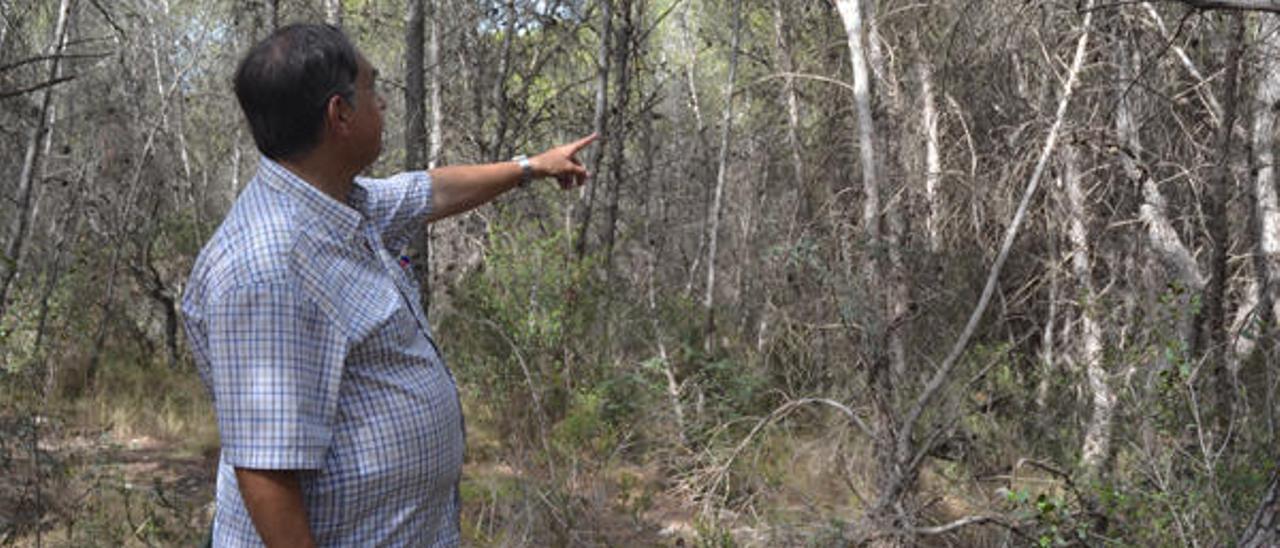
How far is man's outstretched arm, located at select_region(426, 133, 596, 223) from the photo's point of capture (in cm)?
222

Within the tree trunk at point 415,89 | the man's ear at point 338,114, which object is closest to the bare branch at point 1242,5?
the man's ear at point 338,114

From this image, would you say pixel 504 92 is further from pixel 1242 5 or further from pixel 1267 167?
pixel 1242 5

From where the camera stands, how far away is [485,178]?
235cm

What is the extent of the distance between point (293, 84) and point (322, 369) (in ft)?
1.40

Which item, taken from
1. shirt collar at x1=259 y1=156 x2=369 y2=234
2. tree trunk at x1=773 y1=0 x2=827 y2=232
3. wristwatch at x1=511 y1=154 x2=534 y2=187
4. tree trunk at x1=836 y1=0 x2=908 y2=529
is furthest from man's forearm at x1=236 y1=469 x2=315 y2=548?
tree trunk at x1=773 y1=0 x2=827 y2=232

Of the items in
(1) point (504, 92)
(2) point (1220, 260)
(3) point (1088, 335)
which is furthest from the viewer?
(1) point (504, 92)

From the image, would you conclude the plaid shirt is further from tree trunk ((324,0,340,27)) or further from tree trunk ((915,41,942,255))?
tree trunk ((324,0,340,27))

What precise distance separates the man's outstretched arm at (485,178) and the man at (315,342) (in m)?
0.48

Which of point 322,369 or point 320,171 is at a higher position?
point 320,171

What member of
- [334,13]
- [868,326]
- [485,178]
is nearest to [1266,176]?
[868,326]

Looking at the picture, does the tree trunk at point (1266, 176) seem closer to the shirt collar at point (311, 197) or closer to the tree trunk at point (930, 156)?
the tree trunk at point (930, 156)

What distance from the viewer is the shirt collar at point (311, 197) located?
62.3 inches

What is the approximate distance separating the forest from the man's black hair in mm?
1612

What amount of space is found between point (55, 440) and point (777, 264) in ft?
15.9
